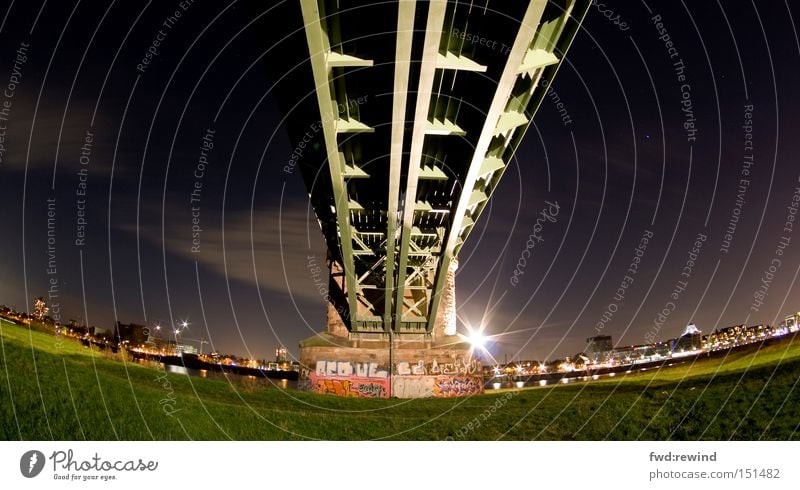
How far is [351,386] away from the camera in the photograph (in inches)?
1045

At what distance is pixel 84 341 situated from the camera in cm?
1198

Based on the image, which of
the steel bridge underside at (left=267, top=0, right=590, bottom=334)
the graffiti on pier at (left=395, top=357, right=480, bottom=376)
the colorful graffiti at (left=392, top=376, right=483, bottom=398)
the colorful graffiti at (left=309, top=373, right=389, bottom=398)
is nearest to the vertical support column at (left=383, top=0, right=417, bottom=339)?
the steel bridge underside at (left=267, top=0, right=590, bottom=334)

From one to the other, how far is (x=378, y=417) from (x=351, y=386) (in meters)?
Answer: 11.8

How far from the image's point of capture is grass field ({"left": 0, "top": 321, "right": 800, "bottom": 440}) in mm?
7766

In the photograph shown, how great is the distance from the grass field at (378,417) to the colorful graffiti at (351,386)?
11616mm

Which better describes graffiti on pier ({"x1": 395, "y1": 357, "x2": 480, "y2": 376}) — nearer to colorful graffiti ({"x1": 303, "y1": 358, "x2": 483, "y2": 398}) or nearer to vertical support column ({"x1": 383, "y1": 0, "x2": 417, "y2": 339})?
colorful graffiti ({"x1": 303, "y1": 358, "x2": 483, "y2": 398})

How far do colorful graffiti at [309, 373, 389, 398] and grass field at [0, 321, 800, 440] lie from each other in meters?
11.6

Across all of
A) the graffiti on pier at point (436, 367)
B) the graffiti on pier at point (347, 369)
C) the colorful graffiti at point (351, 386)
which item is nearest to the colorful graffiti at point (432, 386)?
the graffiti on pier at point (436, 367)

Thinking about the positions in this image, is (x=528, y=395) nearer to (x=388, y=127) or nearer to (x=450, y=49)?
(x=388, y=127)

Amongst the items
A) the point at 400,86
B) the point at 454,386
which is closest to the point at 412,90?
the point at 400,86

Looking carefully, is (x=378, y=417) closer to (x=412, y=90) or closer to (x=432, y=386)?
(x=412, y=90)

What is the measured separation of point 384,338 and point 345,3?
70.5 ft
